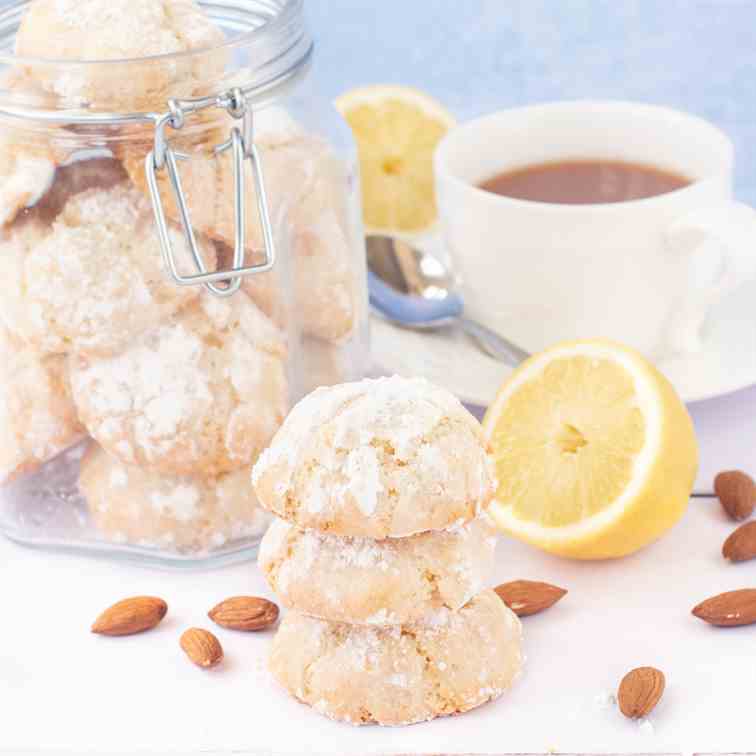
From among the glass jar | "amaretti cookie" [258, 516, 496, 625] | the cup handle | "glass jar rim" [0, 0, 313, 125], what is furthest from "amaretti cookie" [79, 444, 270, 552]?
the cup handle

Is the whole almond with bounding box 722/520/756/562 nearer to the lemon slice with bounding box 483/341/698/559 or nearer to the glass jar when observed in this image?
the lemon slice with bounding box 483/341/698/559

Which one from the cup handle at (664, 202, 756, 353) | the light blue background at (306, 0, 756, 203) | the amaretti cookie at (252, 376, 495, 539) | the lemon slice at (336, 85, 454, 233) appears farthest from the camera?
the light blue background at (306, 0, 756, 203)

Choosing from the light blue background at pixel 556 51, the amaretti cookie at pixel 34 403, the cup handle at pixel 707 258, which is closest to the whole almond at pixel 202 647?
the amaretti cookie at pixel 34 403

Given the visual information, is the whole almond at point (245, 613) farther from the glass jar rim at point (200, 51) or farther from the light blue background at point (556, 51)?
the light blue background at point (556, 51)

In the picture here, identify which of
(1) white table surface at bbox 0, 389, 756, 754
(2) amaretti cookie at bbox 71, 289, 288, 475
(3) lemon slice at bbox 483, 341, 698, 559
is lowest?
(1) white table surface at bbox 0, 389, 756, 754

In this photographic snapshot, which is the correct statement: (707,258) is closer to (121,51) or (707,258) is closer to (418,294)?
(418,294)

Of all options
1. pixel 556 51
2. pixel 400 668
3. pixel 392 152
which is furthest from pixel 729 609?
pixel 556 51
